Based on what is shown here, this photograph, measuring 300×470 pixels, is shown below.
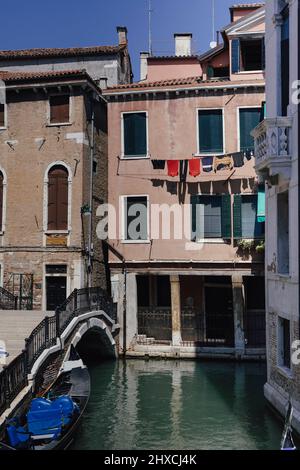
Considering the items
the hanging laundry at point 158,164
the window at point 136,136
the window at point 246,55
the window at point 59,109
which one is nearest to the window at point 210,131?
the hanging laundry at point 158,164

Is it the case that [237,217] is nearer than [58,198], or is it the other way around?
[237,217]

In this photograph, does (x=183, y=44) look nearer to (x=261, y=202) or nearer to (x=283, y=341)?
(x=261, y=202)

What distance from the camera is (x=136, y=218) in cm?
2023

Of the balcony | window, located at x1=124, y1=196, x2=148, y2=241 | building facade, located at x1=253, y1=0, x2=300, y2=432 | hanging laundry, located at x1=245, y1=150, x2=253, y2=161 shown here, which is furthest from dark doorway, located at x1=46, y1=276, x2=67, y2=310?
the balcony

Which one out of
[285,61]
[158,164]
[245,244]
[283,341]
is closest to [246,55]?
[158,164]

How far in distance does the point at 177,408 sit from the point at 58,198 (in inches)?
356

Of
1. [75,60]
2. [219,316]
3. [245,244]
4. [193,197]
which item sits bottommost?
[219,316]

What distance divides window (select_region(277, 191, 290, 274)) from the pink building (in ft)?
19.5

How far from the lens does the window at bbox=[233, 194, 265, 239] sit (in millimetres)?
19234

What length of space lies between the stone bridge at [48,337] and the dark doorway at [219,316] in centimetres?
355

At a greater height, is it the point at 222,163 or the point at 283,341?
the point at 222,163

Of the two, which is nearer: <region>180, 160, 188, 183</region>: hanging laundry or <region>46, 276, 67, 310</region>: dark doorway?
<region>180, 160, 188, 183</region>: hanging laundry

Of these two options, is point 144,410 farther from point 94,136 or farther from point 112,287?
point 94,136

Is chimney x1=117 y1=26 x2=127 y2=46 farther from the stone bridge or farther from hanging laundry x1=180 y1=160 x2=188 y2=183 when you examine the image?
the stone bridge
